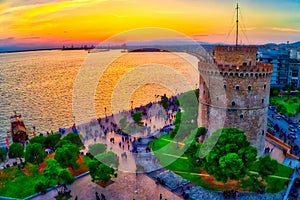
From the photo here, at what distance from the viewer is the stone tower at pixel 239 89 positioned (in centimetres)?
3198

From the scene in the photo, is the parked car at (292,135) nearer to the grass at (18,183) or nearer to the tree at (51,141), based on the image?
the tree at (51,141)

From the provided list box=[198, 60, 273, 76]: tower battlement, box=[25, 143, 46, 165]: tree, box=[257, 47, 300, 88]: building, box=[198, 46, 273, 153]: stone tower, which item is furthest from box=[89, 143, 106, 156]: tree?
box=[257, 47, 300, 88]: building

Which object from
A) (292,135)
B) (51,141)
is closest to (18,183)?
(51,141)

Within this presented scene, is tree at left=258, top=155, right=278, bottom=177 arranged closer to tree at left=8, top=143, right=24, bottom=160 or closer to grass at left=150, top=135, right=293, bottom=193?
grass at left=150, top=135, right=293, bottom=193

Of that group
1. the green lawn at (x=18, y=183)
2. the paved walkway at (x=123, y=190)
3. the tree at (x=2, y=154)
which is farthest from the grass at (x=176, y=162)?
the tree at (x=2, y=154)

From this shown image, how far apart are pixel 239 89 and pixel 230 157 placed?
947 centimetres

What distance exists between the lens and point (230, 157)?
25.4m

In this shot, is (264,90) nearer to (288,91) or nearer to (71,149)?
(71,149)

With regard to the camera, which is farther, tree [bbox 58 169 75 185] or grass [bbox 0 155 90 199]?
grass [bbox 0 155 90 199]

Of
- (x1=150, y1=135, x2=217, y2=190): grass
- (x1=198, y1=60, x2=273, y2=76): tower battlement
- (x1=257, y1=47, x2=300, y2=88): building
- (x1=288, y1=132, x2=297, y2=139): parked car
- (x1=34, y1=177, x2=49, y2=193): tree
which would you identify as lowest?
(x1=288, y1=132, x2=297, y2=139): parked car

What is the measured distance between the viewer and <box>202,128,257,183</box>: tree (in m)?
25.3

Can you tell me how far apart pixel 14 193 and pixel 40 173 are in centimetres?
401

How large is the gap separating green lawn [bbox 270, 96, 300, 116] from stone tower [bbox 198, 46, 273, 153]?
2748 centimetres

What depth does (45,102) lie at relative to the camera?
274 ft
